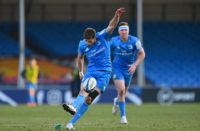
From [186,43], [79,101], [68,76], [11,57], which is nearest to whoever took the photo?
[79,101]

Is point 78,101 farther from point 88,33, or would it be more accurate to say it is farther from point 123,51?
point 123,51

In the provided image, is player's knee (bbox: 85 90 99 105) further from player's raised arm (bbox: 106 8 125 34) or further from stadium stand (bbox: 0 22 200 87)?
stadium stand (bbox: 0 22 200 87)

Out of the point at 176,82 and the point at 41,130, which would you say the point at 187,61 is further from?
the point at 41,130

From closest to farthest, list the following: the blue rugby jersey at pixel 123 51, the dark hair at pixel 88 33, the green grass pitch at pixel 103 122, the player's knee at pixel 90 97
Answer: the dark hair at pixel 88 33 → the player's knee at pixel 90 97 → the green grass pitch at pixel 103 122 → the blue rugby jersey at pixel 123 51

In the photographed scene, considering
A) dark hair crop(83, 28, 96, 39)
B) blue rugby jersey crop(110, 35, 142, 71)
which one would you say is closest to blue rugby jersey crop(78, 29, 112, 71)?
dark hair crop(83, 28, 96, 39)

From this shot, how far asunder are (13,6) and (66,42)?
14.9 feet

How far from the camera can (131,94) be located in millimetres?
22547

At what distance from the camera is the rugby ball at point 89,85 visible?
8.88 m

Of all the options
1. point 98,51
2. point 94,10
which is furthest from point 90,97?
point 94,10

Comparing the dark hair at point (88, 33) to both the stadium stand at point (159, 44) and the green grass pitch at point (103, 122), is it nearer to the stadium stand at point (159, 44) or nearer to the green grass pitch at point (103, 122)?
the green grass pitch at point (103, 122)

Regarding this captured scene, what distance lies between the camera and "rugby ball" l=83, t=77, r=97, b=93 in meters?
8.88

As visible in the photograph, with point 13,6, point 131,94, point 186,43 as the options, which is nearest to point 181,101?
point 131,94

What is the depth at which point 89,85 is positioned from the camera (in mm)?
8883

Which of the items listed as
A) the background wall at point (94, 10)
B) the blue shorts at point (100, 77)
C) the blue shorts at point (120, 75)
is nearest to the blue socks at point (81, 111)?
the blue shorts at point (100, 77)
